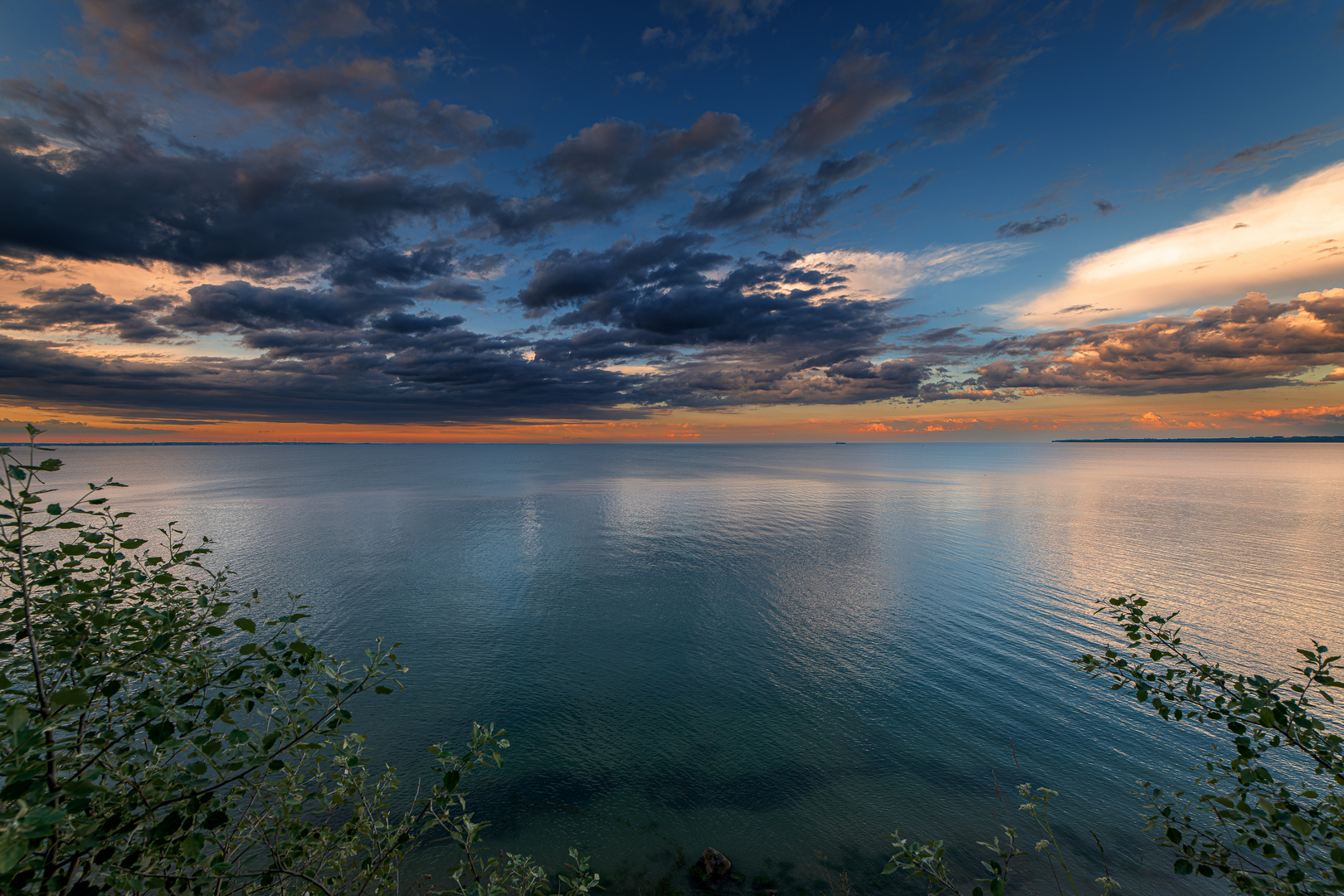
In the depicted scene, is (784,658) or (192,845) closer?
(192,845)

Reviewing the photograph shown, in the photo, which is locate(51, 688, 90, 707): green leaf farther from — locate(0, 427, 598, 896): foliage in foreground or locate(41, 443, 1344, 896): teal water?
locate(41, 443, 1344, 896): teal water

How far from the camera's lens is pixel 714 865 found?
1548cm

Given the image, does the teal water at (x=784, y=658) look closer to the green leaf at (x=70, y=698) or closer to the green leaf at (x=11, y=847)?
the green leaf at (x=11, y=847)

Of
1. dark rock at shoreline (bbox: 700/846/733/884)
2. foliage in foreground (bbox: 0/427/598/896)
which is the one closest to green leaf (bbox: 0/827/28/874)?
foliage in foreground (bbox: 0/427/598/896)

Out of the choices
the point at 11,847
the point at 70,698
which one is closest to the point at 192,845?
the point at 11,847

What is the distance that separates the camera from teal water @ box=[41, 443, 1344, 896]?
58.3ft

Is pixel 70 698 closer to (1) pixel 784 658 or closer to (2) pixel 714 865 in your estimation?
(2) pixel 714 865

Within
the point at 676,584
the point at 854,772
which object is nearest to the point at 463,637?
the point at 676,584

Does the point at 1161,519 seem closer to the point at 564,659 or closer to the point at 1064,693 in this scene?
the point at 1064,693

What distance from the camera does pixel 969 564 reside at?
4975 cm

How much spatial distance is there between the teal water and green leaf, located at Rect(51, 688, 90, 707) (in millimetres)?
16460

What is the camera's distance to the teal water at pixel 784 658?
17.8 meters

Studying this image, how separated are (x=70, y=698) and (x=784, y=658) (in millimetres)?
30308

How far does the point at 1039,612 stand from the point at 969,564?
13.7 m
